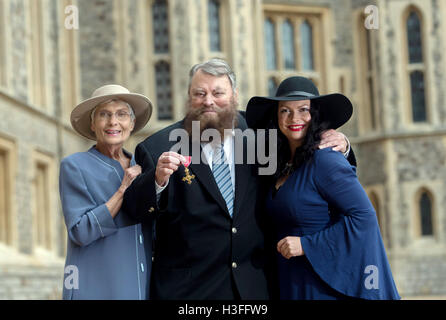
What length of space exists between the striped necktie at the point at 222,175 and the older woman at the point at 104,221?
1.33 feet

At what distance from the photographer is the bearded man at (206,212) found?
12.4 feet

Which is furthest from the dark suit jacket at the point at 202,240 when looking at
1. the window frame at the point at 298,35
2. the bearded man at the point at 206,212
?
the window frame at the point at 298,35

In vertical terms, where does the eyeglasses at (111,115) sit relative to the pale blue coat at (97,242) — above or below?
above

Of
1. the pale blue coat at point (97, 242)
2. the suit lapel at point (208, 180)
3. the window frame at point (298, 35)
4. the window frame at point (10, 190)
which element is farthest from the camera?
the window frame at point (298, 35)

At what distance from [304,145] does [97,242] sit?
3.73 feet

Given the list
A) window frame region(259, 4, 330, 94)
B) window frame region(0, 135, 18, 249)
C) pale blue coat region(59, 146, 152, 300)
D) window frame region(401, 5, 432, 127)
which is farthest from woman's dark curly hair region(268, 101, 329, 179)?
window frame region(259, 4, 330, 94)

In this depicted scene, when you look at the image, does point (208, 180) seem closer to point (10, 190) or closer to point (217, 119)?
point (217, 119)

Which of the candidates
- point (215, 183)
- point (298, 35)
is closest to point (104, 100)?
point (215, 183)

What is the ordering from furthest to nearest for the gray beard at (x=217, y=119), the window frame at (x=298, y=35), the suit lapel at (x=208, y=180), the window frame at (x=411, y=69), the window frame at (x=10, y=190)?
the window frame at (x=298, y=35), the window frame at (x=411, y=69), the window frame at (x=10, y=190), the gray beard at (x=217, y=119), the suit lapel at (x=208, y=180)

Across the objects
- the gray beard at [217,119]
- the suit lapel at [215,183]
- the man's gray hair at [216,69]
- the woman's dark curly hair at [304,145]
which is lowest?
the suit lapel at [215,183]

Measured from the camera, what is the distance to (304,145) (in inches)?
153

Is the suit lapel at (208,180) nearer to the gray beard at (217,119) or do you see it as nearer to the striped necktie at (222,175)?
the striped necktie at (222,175)

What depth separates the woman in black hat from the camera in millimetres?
3652

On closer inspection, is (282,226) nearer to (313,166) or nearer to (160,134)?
(313,166)
